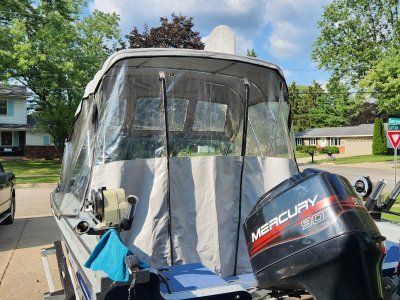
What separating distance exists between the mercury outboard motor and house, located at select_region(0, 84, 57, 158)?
3540cm

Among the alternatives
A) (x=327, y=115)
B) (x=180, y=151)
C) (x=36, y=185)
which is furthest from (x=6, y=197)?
(x=327, y=115)

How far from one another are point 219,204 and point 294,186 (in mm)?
Answer: 1275

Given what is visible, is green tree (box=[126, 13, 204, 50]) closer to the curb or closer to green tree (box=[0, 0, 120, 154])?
green tree (box=[0, 0, 120, 154])

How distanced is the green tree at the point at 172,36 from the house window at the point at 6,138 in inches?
544

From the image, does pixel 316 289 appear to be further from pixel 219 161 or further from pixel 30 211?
pixel 30 211

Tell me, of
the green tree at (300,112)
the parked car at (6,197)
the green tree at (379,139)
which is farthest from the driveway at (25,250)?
the green tree at (300,112)

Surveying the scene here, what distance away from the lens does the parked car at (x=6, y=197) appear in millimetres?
8273

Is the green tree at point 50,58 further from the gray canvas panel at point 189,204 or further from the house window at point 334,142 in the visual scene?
the house window at point 334,142

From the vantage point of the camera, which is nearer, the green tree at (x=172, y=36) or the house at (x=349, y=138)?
the green tree at (x=172, y=36)

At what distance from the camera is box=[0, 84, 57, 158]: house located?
3528 cm

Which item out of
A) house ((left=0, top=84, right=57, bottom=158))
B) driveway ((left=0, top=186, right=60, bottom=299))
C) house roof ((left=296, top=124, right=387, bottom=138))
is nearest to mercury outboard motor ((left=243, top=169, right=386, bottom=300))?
driveway ((left=0, top=186, right=60, bottom=299))

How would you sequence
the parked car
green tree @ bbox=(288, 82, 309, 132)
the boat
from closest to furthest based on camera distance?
the boat → the parked car → green tree @ bbox=(288, 82, 309, 132)

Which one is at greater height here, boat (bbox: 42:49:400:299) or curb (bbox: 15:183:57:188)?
boat (bbox: 42:49:400:299)

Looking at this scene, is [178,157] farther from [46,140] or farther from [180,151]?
[46,140]
